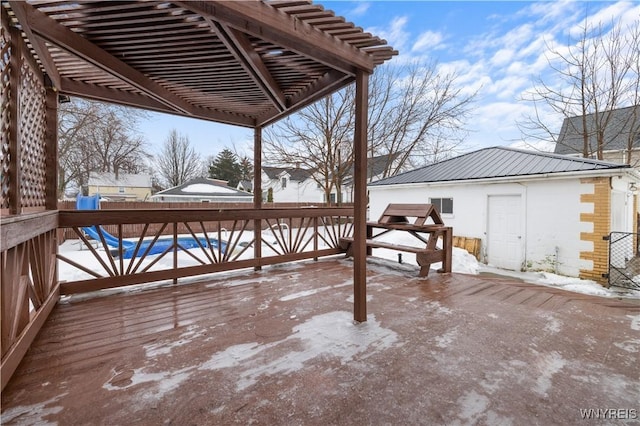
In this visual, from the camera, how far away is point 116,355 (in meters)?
2.23

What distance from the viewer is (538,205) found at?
26.0 feet

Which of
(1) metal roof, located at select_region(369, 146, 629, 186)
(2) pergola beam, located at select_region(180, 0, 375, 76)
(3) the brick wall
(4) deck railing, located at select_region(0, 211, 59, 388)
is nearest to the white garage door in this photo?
(1) metal roof, located at select_region(369, 146, 629, 186)

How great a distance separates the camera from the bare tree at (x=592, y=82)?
10148 mm

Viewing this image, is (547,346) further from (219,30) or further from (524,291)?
(219,30)

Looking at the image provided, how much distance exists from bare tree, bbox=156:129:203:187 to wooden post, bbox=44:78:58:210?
28.9 m

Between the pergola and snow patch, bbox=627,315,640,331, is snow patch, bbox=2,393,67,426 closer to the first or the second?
the pergola

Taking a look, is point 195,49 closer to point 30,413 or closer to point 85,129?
point 30,413

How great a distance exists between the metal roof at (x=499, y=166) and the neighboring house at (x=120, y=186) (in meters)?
21.4

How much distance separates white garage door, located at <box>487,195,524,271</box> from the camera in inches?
327

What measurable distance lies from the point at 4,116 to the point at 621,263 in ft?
36.8

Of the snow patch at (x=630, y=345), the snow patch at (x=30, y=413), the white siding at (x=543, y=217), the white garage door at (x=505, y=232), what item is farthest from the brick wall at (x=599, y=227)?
the snow patch at (x=30, y=413)

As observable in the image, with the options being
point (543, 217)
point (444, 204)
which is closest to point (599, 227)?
point (543, 217)

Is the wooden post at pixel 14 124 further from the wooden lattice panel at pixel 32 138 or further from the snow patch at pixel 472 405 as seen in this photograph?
the snow patch at pixel 472 405

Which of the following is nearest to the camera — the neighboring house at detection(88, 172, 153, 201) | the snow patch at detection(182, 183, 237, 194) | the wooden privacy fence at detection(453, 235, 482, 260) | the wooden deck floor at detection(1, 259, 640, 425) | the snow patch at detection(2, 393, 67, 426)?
the snow patch at detection(2, 393, 67, 426)
